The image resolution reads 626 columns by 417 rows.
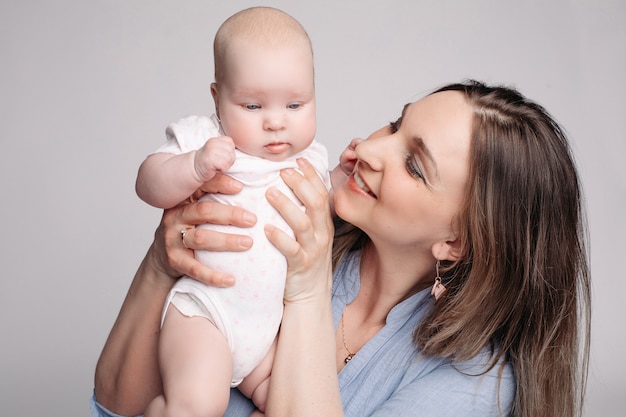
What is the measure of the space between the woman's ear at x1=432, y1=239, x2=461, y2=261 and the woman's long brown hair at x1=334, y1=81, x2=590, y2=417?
1.0 inches

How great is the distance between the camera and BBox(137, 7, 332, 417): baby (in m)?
2.09

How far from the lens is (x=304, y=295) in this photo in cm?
238

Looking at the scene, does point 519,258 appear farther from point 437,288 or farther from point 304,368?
point 304,368

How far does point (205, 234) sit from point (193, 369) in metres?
0.36

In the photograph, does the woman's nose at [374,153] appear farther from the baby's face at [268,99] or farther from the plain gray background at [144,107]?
the plain gray background at [144,107]

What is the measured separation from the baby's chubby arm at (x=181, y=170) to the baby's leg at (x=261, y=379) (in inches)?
20.6

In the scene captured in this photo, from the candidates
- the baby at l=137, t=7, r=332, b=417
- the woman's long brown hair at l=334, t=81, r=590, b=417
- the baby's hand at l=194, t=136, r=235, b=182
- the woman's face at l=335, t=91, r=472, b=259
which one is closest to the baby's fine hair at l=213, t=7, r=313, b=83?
the baby at l=137, t=7, r=332, b=417

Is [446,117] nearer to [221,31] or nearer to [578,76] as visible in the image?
[221,31]

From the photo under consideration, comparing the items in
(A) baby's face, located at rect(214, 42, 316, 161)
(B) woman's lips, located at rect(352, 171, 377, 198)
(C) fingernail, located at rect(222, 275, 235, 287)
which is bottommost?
(C) fingernail, located at rect(222, 275, 235, 287)

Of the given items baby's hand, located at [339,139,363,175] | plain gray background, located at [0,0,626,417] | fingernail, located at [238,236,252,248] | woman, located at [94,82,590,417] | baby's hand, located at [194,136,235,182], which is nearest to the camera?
baby's hand, located at [194,136,235,182]

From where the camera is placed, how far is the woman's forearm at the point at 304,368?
227 cm

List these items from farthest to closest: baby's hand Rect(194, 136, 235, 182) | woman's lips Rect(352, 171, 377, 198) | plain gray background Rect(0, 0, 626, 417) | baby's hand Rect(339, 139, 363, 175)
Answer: plain gray background Rect(0, 0, 626, 417)
baby's hand Rect(339, 139, 363, 175)
woman's lips Rect(352, 171, 377, 198)
baby's hand Rect(194, 136, 235, 182)

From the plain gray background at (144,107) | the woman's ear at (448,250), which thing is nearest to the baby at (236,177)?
the woman's ear at (448,250)

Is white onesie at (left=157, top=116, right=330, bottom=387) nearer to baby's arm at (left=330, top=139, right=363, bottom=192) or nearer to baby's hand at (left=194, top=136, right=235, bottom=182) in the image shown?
baby's hand at (left=194, top=136, right=235, bottom=182)
